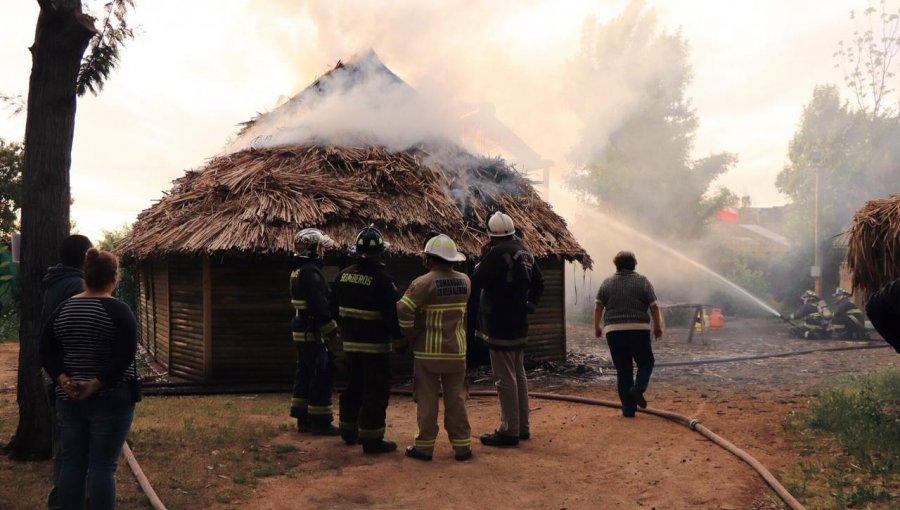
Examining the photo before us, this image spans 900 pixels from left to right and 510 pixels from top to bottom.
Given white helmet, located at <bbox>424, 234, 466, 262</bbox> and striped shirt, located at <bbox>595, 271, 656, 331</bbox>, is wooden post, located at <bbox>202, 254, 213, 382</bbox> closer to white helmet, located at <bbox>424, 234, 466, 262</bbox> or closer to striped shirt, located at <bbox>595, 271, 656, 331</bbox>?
white helmet, located at <bbox>424, 234, 466, 262</bbox>

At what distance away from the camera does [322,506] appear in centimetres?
521

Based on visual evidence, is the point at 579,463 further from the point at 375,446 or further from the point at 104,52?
the point at 104,52

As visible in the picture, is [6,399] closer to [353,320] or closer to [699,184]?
[353,320]

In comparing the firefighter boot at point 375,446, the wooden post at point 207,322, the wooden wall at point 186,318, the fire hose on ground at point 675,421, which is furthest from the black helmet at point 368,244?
the wooden wall at point 186,318

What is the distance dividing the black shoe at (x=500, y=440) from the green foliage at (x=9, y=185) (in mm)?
24905

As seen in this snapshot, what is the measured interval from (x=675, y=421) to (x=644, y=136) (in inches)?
944

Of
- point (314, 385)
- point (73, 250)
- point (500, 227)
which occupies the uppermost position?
point (500, 227)

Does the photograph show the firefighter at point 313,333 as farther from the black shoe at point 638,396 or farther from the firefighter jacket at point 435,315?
the black shoe at point 638,396

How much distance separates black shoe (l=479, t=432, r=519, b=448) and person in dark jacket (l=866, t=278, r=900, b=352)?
3.68 m

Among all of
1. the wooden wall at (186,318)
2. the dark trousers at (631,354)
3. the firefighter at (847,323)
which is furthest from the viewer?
the firefighter at (847,323)

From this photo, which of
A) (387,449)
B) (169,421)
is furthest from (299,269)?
(169,421)

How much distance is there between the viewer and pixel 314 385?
728 cm

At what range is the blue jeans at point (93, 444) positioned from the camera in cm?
406

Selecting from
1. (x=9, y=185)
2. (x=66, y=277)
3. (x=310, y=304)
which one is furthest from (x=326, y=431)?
(x=9, y=185)
